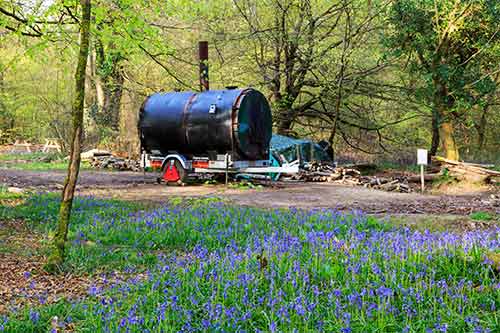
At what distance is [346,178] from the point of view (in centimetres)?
1758

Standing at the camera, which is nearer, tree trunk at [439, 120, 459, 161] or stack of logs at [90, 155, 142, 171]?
tree trunk at [439, 120, 459, 161]

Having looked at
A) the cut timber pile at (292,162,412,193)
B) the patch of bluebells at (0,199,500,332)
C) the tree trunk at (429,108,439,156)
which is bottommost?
the patch of bluebells at (0,199,500,332)

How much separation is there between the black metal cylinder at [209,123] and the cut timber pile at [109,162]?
21.5 ft

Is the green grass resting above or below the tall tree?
below

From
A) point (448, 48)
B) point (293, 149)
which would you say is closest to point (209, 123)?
point (293, 149)

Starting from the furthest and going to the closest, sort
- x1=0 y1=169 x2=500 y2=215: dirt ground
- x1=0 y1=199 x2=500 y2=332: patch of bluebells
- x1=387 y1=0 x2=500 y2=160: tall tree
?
x1=387 y1=0 x2=500 y2=160: tall tree
x1=0 y1=169 x2=500 y2=215: dirt ground
x1=0 y1=199 x2=500 y2=332: patch of bluebells

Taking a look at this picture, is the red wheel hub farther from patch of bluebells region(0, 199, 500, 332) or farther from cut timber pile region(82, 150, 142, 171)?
patch of bluebells region(0, 199, 500, 332)

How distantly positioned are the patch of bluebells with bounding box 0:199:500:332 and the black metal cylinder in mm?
8589

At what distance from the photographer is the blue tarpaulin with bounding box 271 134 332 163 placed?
752 inches

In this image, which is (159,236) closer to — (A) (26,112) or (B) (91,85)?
(B) (91,85)

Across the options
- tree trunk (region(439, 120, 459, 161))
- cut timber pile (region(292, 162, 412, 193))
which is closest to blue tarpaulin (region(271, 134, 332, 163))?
cut timber pile (region(292, 162, 412, 193))

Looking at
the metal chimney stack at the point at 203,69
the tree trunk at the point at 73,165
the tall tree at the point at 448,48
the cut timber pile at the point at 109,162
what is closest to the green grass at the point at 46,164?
the cut timber pile at the point at 109,162

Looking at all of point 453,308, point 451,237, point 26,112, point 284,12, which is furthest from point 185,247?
point 26,112

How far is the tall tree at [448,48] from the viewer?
18.3 metres
